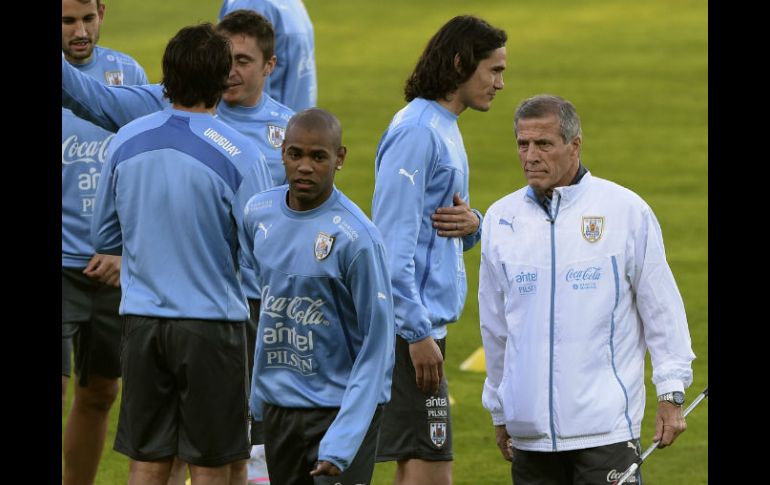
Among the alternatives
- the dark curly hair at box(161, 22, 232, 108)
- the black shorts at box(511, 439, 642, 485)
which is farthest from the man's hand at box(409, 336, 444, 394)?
the dark curly hair at box(161, 22, 232, 108)

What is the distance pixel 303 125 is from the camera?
527cm

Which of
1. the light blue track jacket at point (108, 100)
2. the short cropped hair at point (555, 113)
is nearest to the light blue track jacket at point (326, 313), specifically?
the short cropped hair at point (555, 113)

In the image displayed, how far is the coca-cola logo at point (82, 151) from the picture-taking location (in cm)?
687

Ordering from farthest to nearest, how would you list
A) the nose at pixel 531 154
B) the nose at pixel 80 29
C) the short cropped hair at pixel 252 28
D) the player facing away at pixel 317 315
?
1. the short cropped hair at pixel 252 28
2. the nose at pixel 80 29
3. the nose at pixel 531 154
4. the player facing away at pixel 317 315

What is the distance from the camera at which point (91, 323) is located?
706cm

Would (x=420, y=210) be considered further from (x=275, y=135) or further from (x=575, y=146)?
(x=275, y=135)

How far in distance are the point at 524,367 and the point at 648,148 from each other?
14.1 m

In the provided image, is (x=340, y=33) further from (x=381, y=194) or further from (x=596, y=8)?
(x=381, y=194)

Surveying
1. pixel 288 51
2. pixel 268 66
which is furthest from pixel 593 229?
pixel 288 51

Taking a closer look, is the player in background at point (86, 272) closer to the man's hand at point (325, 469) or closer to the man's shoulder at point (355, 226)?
the man's shoulder at point (355, 226)

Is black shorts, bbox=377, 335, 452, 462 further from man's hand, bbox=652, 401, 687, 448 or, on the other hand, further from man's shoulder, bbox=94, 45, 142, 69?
man's shoulder, bbox=94, 45, 142, 69

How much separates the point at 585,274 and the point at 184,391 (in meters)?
1.53

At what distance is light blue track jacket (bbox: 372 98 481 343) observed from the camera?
5.95 metres

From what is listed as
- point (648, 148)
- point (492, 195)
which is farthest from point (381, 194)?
point (648, 148)
